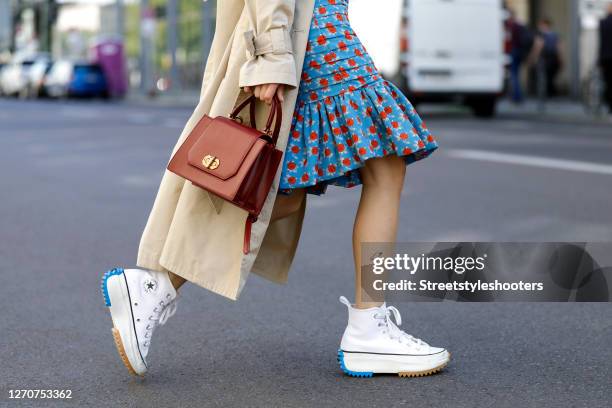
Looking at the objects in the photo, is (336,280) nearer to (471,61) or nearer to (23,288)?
(23,288)

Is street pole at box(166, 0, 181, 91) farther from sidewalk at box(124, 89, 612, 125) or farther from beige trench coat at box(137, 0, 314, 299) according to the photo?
beige trench coat at box(137, 0, 314, 299)

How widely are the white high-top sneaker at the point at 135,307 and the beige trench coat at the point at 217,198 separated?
2.2 inches

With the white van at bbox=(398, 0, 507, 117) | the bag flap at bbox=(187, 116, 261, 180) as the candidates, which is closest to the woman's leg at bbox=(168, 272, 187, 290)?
the bag flap at bbox=(187, 116, 261, 180)

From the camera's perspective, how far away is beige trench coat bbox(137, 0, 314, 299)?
338cm

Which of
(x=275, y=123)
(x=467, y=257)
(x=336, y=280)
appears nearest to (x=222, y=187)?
(x=275, y=123)

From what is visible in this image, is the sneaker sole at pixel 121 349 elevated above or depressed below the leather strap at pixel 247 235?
below

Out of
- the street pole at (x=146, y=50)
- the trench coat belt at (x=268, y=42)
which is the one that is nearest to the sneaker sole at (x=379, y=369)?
the trench coat belt at (x=268, y=42)

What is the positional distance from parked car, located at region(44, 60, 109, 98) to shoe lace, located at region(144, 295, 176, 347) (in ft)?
121

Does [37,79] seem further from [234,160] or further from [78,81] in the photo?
[234,160]

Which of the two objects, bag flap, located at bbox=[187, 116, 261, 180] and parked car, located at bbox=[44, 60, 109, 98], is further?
parked car, located at bbox=[44, 60, 109, 98]

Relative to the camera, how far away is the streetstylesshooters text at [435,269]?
11.9ft

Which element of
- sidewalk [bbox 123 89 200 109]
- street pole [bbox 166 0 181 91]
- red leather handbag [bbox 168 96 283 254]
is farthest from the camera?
street pole [bbox 166 0 181 91]

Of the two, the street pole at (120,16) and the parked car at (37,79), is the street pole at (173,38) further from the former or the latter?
the parked car at (37,79)

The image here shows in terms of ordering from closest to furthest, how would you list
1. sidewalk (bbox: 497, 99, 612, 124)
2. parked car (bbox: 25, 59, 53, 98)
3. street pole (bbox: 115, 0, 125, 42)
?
1. sidewalk (bbox: 497, 99, 612, 124)
2. parked car (bbox: 25, 59, 53, 98)
3. street pole (bbox: 115, 0, 125, 42)
